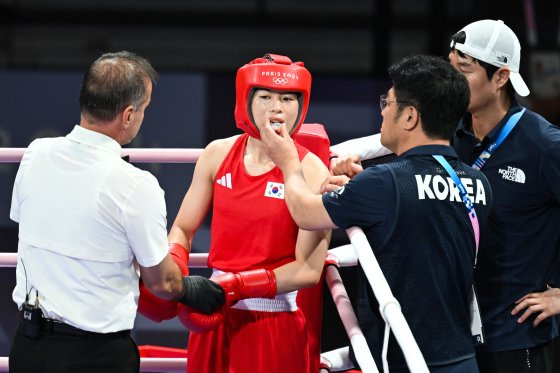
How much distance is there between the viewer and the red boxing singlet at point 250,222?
8.23 ft

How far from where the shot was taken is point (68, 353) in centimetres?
218

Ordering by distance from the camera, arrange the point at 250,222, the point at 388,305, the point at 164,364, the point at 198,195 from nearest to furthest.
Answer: the point at 388,305, the point at 250,222, the point at 198,195, the point at 164,364

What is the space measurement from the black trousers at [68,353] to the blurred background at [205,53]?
2.83 metres

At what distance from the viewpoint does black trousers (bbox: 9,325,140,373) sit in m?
2.18

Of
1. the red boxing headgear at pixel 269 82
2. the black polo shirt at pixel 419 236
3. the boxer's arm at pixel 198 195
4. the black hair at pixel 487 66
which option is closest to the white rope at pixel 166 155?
the boxer's arm at pixel 198 195

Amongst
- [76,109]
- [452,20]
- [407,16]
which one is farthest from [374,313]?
[407,16]

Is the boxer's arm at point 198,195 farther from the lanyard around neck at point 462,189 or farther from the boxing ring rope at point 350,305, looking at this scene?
the lanyard around neck at point 462,189

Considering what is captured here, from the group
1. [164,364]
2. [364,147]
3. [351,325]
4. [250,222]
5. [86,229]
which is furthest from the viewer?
[164,364]

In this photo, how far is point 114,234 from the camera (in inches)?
85.7

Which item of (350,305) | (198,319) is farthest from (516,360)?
(198,319)

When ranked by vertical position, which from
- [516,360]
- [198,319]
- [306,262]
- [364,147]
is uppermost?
[364,147]

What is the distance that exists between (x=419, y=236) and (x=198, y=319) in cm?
61

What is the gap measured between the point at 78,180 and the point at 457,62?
107 centimetres

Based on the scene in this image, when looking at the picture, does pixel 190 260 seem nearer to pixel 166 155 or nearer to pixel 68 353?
pixel 166 155
